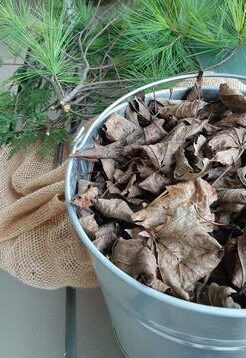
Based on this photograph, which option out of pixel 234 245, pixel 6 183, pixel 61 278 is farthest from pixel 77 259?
pixel 234 245

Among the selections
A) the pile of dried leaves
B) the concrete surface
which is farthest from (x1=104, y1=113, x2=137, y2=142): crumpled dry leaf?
the concrete surface

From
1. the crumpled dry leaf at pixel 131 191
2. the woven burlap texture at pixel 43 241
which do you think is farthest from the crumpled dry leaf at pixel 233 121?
the woven burlap texture at pixel 43 241

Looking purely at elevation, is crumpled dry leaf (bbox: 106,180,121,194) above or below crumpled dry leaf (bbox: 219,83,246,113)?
below

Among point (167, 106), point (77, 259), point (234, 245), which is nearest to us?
point (234, 245)

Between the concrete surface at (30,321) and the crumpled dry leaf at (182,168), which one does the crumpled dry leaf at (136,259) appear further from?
the concrete surface at (30,321)

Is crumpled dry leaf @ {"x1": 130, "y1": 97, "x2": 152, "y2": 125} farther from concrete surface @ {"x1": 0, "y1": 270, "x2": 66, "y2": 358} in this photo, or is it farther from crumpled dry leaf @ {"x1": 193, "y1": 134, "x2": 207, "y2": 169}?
concrete surface @ {"x1": 0, "y1": 270, "x2": 66, "y2": 358}

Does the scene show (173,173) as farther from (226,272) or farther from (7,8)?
(7,8)
